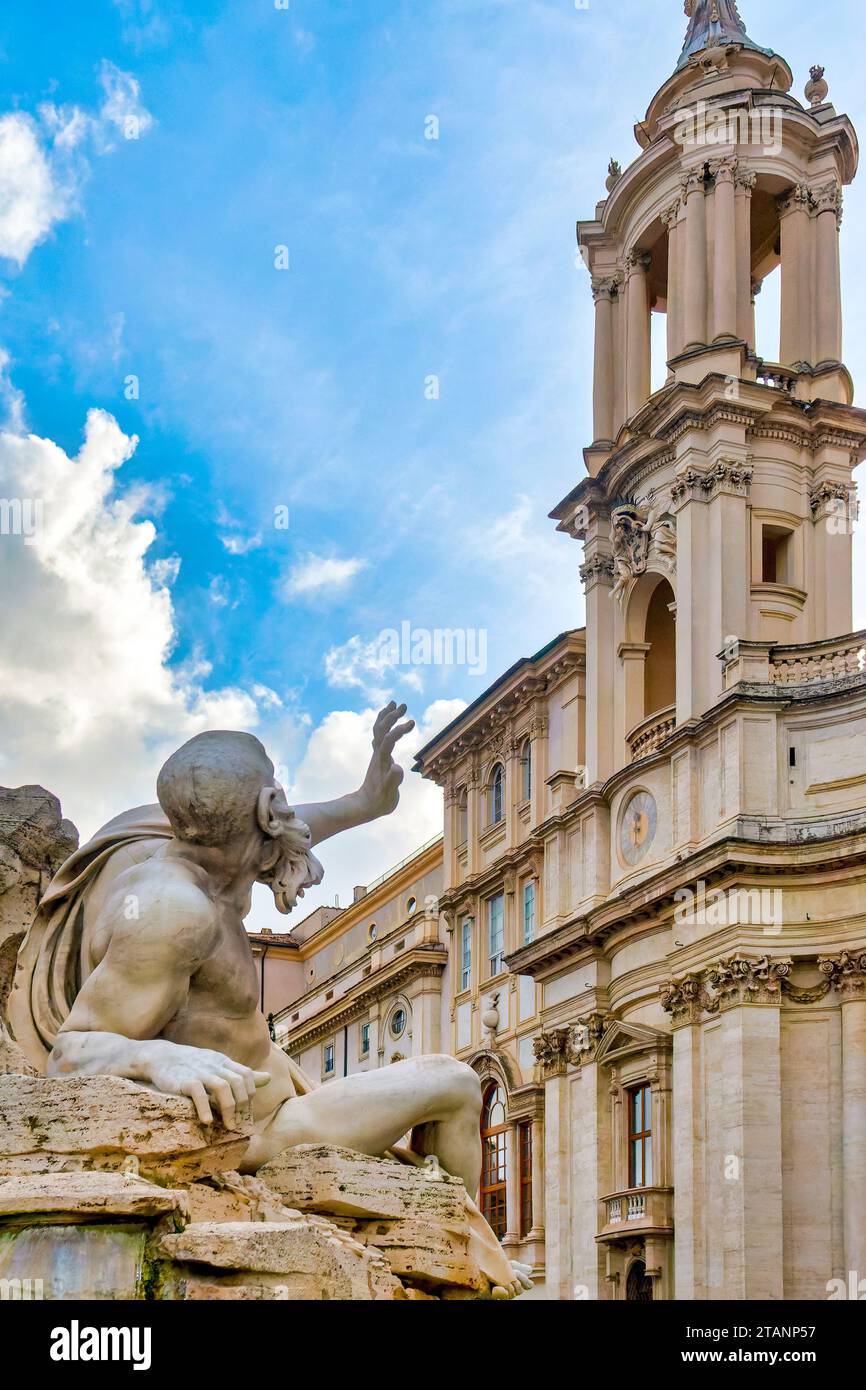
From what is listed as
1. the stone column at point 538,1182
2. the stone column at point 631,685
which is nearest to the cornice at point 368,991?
the stone column at point 538,1182

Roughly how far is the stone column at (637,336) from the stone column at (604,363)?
809mm

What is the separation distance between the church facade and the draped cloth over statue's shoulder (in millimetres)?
26635

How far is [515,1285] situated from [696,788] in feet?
95.6

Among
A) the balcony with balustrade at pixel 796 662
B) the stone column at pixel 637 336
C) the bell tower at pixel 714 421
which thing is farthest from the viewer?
the stone column at pixel 637 336

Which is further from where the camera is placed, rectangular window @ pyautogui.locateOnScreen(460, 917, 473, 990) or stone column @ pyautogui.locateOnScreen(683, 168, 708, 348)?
rectangular window @ pyautogui.locateOnScreen(460, 917, 473, 990)

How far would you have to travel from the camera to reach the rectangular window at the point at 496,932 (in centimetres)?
4381

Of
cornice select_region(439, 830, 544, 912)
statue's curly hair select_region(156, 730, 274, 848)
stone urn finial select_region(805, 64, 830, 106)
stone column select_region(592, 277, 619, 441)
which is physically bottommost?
statue's curly hair select_region(156, 730, 274, 848)

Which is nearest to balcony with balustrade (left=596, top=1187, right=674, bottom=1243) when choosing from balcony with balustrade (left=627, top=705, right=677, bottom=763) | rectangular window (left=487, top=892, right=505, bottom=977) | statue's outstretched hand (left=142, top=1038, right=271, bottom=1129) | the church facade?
the church facade

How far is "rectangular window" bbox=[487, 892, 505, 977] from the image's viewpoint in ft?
144

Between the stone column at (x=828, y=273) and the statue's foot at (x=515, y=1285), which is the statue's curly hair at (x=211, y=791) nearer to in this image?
the statue's foot at (x=515, y=1285)

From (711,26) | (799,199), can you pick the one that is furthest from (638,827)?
(711,26)

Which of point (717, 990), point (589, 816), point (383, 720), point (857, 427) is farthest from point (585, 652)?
point (383, 720)

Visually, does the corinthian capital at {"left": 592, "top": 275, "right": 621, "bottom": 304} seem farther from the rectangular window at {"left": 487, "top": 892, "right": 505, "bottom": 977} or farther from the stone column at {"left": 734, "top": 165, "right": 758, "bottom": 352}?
the rectangular window at {"left": 487, "top": 892, "right": 505, "bottom": 977}
